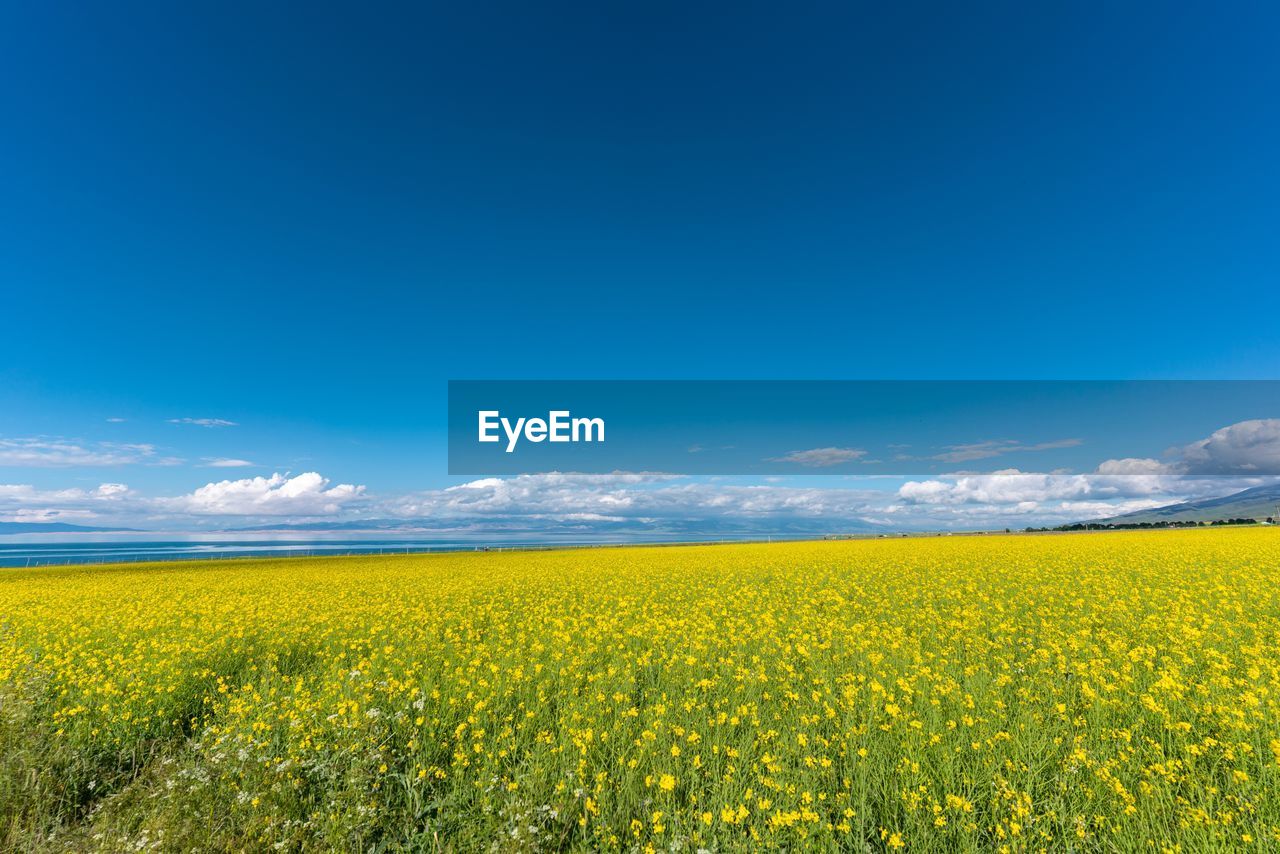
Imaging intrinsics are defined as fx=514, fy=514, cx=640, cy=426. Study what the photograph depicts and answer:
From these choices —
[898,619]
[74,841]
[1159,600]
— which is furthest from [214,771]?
[1159,600]

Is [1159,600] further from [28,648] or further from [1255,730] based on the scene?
[28,648]

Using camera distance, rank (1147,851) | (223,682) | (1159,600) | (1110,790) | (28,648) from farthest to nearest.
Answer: (1159,600)
(28,648)
(223,682)
(1110,790)
(1147,851)

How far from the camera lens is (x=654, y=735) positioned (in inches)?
237

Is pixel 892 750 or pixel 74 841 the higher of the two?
pixel 892 750

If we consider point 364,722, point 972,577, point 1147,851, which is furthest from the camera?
point 972,577

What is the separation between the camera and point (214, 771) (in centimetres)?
629

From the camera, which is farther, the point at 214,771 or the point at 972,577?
the point at 972,577

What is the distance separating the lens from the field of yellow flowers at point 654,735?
4957 mm

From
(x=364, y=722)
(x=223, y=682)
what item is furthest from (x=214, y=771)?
(x=223, y=682)

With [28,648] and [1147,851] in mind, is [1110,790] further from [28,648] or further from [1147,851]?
[28,648]

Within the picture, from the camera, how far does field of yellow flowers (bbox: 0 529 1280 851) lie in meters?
4.96

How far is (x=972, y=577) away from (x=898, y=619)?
960 cm

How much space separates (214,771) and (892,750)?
26.7ft

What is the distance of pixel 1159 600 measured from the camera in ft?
46.9
